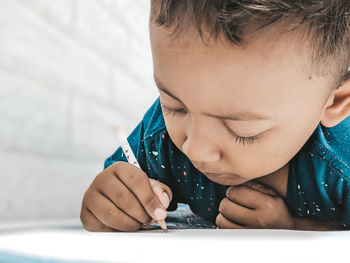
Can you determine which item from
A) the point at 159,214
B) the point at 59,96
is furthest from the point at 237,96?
the point at 59,96

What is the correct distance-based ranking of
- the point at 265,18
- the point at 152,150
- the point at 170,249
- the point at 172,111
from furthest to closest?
the point at 152,150
the point at 172,111
the point at 265,18
the point at 170,249

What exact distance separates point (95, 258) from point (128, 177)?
1.03 feet

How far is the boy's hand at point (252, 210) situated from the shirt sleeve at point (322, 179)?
0.03 meters

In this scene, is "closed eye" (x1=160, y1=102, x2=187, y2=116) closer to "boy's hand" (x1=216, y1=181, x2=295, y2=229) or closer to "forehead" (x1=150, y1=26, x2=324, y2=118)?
"forehead" (x1=150, y1=26, x2=324, y2=118)

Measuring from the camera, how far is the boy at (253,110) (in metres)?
0.43

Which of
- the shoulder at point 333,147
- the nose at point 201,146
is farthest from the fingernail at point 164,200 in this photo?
the shoulder at point 333,147

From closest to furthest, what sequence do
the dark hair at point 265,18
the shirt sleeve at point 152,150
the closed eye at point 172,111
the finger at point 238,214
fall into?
the dark hair at point 265,18 < the closed eye at point 172,111 < the finger at point 238,214 < the shirt sleeve at point 152,150

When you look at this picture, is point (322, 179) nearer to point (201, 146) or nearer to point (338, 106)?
point (338, 106)

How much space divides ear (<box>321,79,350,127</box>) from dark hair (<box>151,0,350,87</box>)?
7 cm

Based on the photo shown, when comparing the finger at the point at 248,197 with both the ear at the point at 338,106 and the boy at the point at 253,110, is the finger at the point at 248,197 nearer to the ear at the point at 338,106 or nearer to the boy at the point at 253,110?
the boy at the point at 253,110

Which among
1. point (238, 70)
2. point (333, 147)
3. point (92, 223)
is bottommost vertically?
point (92, 223)

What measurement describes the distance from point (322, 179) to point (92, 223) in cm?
33

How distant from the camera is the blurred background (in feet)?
1.76

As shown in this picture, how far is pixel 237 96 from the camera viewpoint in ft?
1.48
